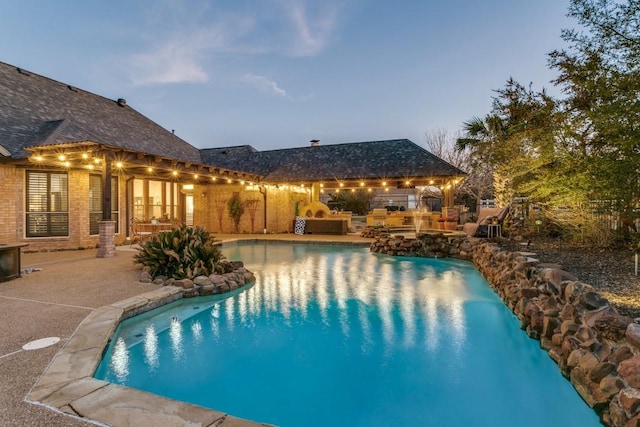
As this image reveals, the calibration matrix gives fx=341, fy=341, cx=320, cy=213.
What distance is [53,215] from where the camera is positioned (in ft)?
34.7

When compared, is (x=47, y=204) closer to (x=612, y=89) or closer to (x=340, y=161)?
(x=340, y=161)

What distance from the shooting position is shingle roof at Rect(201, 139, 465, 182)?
1623 cm

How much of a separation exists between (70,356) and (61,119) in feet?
37.4

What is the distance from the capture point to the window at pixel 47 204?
33.6ft

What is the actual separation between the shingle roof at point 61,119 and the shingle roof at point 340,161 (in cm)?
441

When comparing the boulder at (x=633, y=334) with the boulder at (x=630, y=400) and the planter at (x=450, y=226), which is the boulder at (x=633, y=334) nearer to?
the boulder at (x=630, y=400)

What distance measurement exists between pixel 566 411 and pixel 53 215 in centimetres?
1298

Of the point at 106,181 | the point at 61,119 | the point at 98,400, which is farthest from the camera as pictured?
the point at 61,119

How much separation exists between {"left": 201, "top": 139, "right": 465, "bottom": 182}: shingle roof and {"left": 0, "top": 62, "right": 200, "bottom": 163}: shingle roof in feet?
14.5

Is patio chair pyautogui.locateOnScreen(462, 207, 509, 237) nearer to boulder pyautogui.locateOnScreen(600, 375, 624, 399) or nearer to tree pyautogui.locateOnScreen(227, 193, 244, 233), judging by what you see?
boulder pyautogui.locateOnScreen(600, 375, 624, 399)

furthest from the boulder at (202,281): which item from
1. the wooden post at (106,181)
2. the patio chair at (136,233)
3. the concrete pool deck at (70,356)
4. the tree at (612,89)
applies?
the tree at (612,89)

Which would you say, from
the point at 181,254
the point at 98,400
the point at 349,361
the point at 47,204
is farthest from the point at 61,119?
the point at 349,361

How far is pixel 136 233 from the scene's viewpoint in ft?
40.5

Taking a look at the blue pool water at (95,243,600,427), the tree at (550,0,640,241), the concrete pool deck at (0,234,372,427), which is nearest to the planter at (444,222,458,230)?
the tree at (550,0,640,241)
